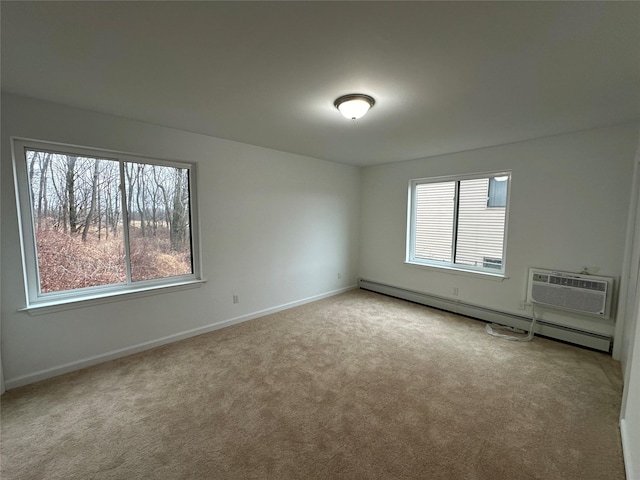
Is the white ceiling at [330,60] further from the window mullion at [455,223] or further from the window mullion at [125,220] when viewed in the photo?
the window mullion at [455,223]

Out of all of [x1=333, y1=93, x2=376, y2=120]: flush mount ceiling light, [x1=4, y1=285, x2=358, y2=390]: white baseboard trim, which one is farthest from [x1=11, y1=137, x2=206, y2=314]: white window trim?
[x1=333, y1=93, x2=376, y2=120]: flush mount ceiling light

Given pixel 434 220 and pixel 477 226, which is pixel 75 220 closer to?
pixel 434 220

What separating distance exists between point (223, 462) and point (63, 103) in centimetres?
308

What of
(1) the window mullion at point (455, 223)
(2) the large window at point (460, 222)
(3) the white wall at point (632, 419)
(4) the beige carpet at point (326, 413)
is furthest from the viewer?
(1) the window mullion at point (455, 223)

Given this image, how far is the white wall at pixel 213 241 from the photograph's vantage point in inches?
86.7

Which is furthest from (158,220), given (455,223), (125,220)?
(455,223)

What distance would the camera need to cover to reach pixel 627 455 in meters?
1.55

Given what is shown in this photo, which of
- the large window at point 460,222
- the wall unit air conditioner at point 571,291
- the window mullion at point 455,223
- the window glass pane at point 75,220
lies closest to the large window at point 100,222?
the window glass pane at point 75,220

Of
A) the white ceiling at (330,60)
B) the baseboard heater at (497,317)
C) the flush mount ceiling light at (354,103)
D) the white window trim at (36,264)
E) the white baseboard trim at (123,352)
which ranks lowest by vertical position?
the white baseboard trim at (123,352)

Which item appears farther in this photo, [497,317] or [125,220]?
[497,317]

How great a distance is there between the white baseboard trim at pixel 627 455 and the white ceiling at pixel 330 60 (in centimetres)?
223

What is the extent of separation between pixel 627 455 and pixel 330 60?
294 centimetres

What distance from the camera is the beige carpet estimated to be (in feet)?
5.06

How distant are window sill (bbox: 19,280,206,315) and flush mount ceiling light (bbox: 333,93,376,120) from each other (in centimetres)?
254
